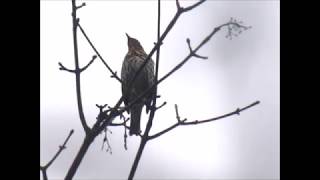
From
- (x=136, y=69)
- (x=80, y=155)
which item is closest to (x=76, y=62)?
(x=80, y=155)

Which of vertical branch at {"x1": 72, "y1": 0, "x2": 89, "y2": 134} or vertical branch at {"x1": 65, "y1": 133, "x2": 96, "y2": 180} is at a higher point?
vertical branch at {"x1": 72, "y1": 0, "x2": 89, "y2": 134}

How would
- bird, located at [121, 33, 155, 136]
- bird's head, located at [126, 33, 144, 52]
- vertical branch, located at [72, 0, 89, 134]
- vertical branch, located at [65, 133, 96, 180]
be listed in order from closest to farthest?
1. vertical branch, located at [65, 133, 96, 180]
2. vertical branch, located at [72, 0, 89, 134]
3. bird, located at [121, 33, 155, 136]
4. bird's head, located at [126, 33, 144, 52]

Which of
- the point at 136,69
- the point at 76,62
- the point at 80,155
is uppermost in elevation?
the point at 136,69

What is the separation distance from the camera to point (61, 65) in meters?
3.49

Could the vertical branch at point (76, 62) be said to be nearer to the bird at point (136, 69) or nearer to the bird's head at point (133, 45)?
the bird at point (136, 69)

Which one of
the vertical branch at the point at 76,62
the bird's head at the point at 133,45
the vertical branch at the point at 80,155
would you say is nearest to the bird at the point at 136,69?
the bird's head at the point at 133,45

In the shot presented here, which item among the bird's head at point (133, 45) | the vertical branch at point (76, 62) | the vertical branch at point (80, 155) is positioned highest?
the bird's head at point (133, 45)

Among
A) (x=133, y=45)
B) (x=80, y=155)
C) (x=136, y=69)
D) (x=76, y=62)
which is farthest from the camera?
(x=133, y=45)

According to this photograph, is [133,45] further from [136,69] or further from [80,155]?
[80,155]

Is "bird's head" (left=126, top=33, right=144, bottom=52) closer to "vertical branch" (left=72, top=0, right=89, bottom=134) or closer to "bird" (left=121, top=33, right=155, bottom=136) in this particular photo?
"bird" (left=121, top=33, right=155, bottom=136)

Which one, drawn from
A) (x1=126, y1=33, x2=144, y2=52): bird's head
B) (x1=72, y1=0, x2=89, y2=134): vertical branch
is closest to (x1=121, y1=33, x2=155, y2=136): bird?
(x1=126, y1=33, x2=144, y2=52): bird's head

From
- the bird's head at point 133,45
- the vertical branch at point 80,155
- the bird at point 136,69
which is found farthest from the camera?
the bird's head at point 133,45

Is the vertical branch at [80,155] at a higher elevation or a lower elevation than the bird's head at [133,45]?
lower
